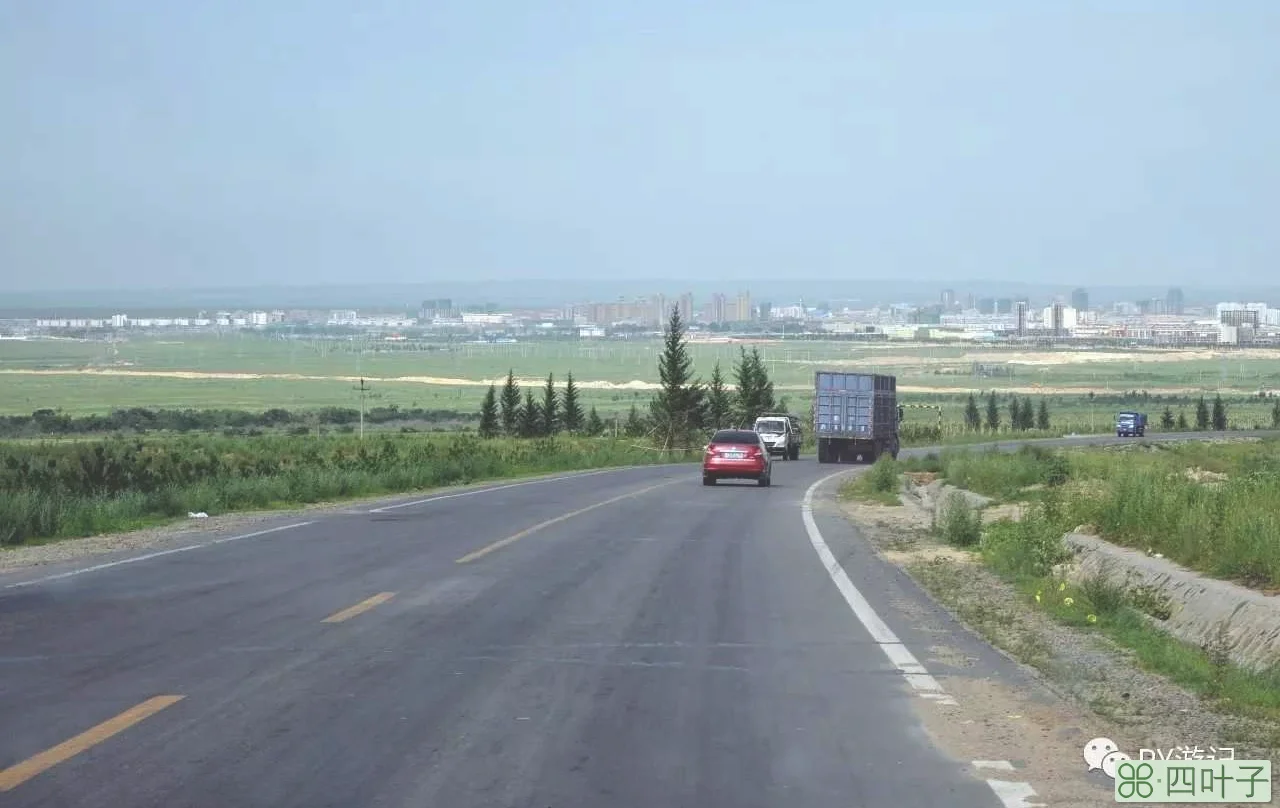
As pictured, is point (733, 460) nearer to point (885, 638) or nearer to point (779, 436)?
point (779, 436)

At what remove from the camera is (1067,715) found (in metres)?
10.5

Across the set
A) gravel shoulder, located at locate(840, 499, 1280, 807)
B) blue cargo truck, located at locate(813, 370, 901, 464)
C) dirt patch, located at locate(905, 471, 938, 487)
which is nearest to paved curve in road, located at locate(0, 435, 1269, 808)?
gravel shoulder, located at locate(840, 499, 1280, 807)

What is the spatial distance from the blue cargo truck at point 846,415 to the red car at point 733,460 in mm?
26627

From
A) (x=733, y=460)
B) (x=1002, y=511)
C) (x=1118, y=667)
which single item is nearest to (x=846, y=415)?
(x=733, y=460)

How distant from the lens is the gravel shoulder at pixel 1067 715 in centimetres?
907

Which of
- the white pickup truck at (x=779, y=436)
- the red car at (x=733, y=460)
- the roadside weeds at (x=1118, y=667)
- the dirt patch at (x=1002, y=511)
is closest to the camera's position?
the roadside weeds at (x=1118, y=667)

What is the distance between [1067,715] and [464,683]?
4.09 m

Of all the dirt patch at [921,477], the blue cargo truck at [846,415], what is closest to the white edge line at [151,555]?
the dirt patch at [921,477]

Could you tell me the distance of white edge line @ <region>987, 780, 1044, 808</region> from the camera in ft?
26.4

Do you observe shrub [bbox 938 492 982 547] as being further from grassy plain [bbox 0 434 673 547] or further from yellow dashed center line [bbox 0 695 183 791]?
yellow dashed center line [bbox 0 695 183 791]

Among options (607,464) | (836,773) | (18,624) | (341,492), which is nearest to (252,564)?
(18,624)

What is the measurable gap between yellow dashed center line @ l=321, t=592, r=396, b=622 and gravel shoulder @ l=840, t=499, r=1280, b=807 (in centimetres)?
541

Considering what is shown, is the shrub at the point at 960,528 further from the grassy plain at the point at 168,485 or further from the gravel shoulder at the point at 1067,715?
the grassy plain at the point at 168,485

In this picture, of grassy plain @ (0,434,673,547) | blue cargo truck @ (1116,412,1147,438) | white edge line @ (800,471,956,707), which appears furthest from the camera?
blue cargo truck @ (1116,412,1147,438)
